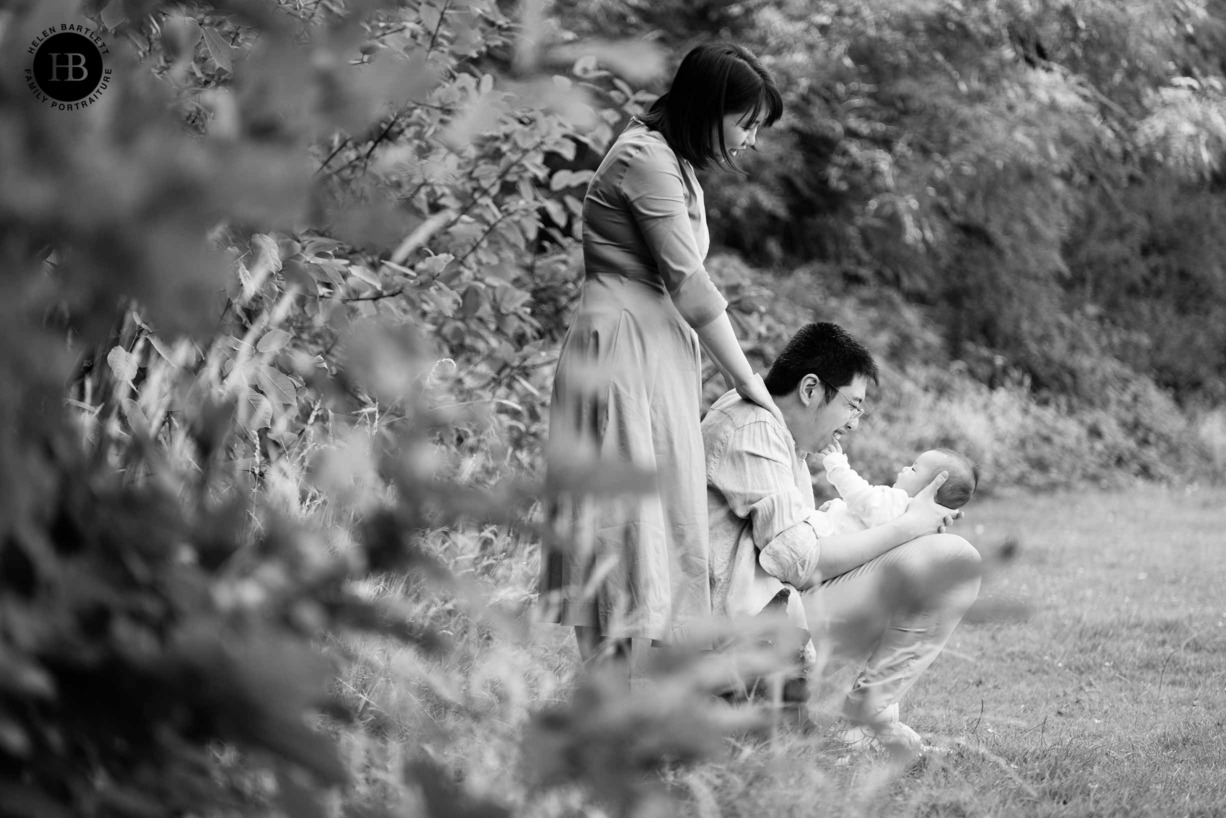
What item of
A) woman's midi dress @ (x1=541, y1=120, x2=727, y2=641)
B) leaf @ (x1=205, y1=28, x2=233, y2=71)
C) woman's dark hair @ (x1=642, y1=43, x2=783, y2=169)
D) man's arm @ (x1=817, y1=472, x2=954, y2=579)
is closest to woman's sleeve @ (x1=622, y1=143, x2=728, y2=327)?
woman's midi dress @ (x1=541, y1=120, x2=727, y2=641)

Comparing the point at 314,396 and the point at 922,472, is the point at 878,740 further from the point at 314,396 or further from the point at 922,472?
the point at 314,396

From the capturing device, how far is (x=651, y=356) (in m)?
2.79

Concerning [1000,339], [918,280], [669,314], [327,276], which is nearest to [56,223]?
[669,314]

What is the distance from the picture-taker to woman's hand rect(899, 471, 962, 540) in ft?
10.1

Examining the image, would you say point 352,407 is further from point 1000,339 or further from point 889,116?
point 1000,339

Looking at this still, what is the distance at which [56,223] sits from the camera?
0.90 m

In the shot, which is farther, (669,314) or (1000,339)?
(1000,339)

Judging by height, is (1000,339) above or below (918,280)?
below

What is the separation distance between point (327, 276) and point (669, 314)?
1.01 m

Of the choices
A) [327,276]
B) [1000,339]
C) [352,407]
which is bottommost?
[1000,339]

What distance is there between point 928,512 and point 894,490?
0.74 ft

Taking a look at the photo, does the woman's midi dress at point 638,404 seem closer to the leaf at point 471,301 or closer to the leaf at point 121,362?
the leaf at point 121,362

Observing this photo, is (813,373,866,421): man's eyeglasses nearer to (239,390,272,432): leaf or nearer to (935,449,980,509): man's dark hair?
(935,449,980,509): man's dark hair

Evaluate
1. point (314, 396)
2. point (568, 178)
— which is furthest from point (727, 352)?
point (568, 178)
